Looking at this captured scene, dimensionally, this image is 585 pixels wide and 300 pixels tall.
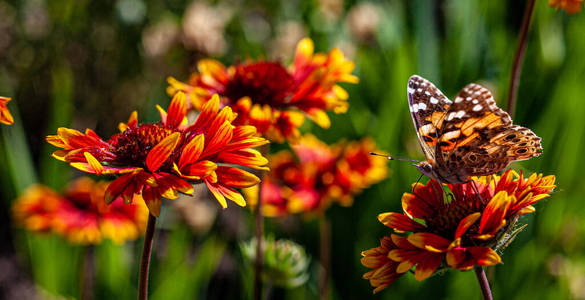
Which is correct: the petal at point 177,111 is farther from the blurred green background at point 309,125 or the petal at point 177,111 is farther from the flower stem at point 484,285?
the blurred green background at point 309,125

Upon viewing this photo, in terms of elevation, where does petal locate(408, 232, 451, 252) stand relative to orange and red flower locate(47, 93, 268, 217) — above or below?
below

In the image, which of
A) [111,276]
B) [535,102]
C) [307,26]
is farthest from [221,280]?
[535,102]

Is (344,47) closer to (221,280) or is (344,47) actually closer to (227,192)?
(221,280)

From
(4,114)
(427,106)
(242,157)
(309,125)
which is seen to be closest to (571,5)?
(427,106)

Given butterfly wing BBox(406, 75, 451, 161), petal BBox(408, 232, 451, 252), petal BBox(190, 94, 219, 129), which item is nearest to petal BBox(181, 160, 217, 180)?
petal BBox(190, 94, 219, 129)

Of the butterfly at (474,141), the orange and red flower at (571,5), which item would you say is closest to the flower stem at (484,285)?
the butterfly at (474,141)

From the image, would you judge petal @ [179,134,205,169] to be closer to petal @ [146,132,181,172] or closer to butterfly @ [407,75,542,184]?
petal @ [146,132,181,172]
